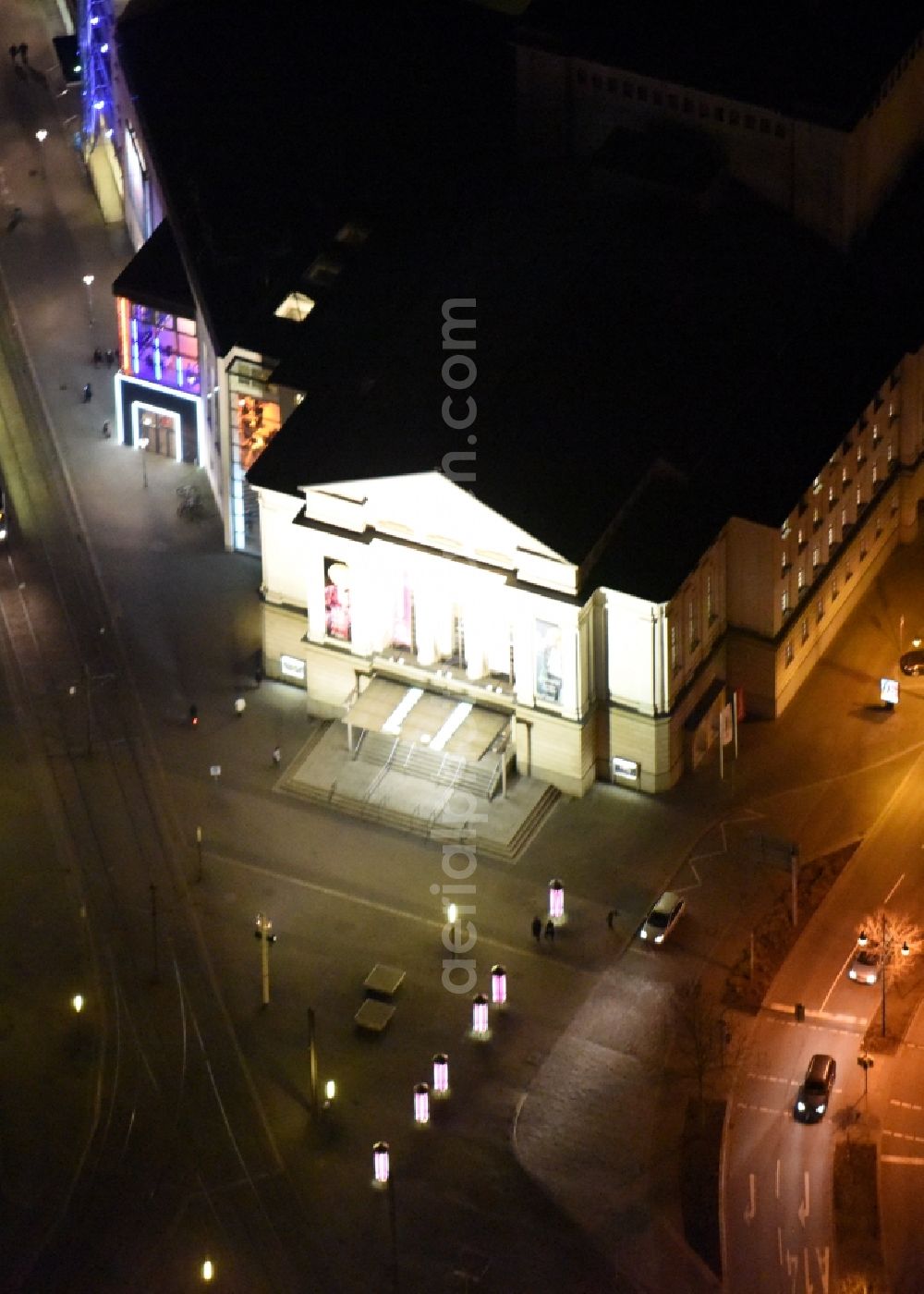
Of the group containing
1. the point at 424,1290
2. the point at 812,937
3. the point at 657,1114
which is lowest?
the point at 424,1290

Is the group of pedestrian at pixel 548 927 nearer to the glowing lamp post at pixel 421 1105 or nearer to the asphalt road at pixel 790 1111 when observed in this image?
the asphalt road at pixel 790 1111

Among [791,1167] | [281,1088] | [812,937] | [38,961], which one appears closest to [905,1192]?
[791,1167]

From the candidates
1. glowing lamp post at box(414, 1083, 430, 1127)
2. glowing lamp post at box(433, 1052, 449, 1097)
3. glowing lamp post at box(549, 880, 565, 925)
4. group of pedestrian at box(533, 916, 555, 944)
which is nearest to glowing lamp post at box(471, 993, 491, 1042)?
glowing lamp post at box(433, 1052, 449, 1097)

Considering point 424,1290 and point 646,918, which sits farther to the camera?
point 646,918

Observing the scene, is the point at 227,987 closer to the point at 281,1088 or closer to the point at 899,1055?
the point at 281,1088

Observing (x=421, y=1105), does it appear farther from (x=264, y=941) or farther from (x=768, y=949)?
(x=768, y=949)

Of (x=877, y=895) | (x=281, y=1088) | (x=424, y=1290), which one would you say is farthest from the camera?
(x=877, y=895)

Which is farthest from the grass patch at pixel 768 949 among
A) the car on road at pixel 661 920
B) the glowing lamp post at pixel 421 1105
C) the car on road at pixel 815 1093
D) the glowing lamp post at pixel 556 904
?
the glowing lamp post at pixel 421 1105
